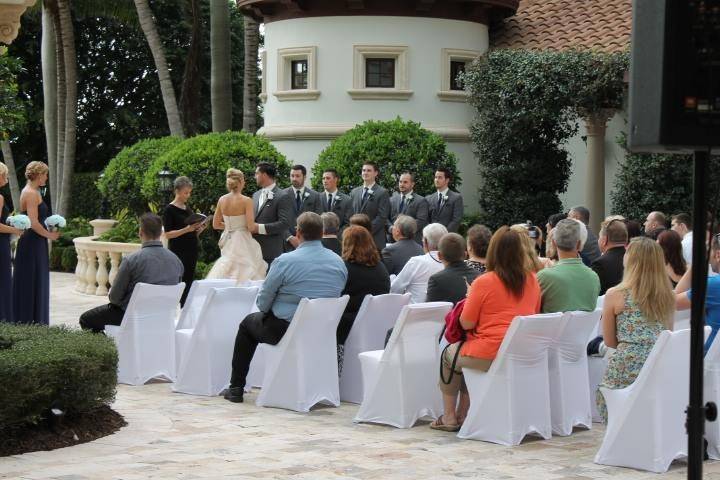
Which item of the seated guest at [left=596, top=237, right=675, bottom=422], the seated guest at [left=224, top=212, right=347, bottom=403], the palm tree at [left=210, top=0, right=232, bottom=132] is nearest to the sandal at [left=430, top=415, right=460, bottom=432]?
the seated guest at [left=596, top=237, right=675, bottom=422]

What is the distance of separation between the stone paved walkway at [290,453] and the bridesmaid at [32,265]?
3179 millimetres

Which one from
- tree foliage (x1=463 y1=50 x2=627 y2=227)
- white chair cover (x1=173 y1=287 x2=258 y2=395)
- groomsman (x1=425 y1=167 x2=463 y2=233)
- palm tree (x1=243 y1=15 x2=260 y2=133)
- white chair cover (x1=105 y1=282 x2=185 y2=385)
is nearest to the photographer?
white chair cover (x1=173 y1=287 x2=258 y2=395)

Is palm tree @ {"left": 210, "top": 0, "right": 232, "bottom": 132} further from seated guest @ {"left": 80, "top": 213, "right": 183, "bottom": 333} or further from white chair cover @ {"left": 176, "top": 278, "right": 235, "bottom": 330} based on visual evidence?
seated guest @ {"left": 80, "top": 213, "right": 183, "bottom": 333}

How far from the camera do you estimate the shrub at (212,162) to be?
21.1 meters

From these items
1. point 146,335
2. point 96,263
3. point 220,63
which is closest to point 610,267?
point 146,335

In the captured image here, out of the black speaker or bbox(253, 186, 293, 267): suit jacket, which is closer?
the black speaker

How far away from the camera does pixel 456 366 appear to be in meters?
8.87

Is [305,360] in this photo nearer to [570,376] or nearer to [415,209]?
[570,376]

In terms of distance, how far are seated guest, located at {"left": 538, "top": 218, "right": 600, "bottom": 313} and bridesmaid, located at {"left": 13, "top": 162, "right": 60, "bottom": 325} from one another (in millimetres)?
5586

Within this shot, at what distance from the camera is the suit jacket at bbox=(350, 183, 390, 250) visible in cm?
1712

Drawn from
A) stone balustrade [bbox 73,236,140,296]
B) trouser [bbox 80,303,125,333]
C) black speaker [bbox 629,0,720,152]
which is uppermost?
black speaker [bbox 629,0,720,152]

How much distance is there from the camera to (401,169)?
21.8m

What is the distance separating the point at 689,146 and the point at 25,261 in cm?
947

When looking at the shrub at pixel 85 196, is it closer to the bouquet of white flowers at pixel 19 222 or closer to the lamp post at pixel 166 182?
the lamp post at pixel 166 182
